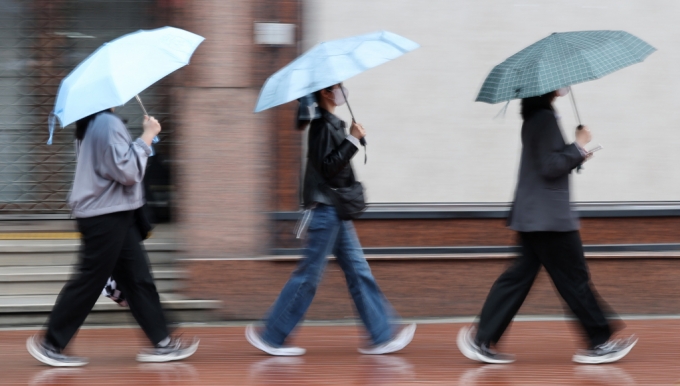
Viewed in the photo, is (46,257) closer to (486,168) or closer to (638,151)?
(486,168)

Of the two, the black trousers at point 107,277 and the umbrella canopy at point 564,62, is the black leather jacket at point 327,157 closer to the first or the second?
the umbrella canopy at point 564,62

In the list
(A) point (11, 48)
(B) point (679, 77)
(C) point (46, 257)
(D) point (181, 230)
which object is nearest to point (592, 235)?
(B) point (679, 77)

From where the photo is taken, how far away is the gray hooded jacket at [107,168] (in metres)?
5.04

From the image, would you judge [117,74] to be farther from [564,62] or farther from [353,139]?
[564,62]

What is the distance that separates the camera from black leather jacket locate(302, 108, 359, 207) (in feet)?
17.4

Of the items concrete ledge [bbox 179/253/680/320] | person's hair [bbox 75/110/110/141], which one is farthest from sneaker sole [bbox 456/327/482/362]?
person's hair [bbox 75/110/110/141]

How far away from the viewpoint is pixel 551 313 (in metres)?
7.09

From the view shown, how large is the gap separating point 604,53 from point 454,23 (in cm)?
256

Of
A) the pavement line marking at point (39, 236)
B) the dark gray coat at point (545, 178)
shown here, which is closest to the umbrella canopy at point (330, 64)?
the dark gray coat at point (545, 178)

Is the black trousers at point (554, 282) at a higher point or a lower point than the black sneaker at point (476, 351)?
higher

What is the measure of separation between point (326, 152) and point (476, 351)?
1.53 m

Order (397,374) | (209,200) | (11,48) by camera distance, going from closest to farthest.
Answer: (397,374)
(209,200)
(11,48)

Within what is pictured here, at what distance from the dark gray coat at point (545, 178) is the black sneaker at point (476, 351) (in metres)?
0.76

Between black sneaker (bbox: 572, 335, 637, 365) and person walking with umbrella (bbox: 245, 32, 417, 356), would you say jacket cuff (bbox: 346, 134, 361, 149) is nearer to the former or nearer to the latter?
person walking with umbrella (bbox: 245, 32, 417, 356)
